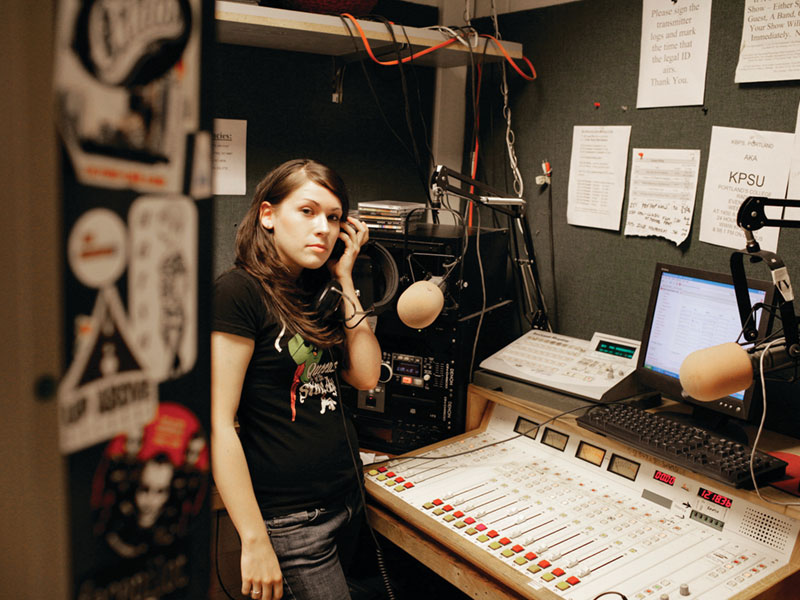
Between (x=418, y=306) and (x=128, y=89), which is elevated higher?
(x=128, y=89)

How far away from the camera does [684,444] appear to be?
1.43 meters

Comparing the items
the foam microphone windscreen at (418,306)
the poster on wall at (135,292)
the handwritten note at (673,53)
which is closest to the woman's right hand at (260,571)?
the foam microphone windscreen at (418,306)

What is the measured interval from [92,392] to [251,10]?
164cm

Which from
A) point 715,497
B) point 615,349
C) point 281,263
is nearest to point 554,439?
point 615,349

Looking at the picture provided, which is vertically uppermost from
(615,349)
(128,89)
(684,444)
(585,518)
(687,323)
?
(128,89)

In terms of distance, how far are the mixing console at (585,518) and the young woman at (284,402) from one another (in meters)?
0.17

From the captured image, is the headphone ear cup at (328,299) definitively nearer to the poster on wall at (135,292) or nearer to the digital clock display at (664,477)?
the digital clock display at (664,477)

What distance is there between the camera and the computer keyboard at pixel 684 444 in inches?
51.9

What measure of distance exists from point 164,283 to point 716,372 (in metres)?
0.78

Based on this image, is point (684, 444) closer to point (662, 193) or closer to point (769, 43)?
point (662, 193)

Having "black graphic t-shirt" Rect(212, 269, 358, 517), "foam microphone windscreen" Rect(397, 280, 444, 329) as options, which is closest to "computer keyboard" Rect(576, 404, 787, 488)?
"foam microphone windscreen" Rect(397, 280, 444, 329)

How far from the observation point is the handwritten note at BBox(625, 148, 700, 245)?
5.66 ft

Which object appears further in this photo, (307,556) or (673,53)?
(673,53)

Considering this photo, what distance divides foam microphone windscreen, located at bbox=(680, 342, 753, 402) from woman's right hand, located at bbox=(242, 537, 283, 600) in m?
0.87
